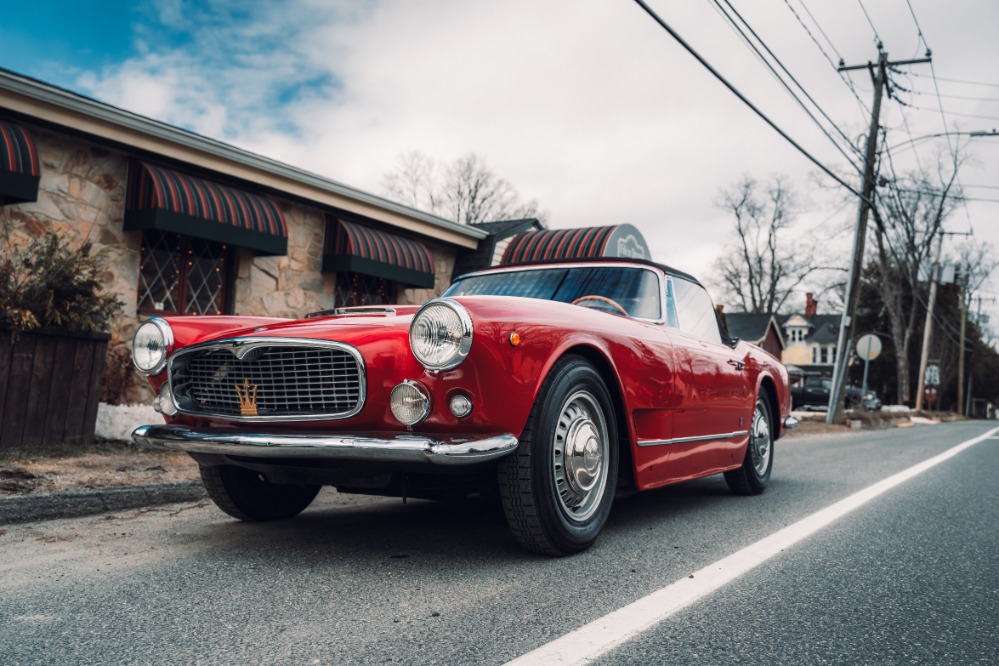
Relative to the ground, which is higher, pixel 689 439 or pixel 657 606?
pixel 689 439

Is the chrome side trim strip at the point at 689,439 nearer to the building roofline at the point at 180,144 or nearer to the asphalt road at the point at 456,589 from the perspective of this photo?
the asphalt road at the point at 456,589

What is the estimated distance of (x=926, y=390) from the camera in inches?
1658

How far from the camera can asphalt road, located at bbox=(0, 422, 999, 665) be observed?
226 centimetres

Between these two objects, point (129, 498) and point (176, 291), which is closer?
point (129, 498)

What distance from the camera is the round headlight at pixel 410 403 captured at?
2986 mm

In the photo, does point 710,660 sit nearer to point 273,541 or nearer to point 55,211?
point 273,541

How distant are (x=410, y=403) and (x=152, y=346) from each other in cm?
158

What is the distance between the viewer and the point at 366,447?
2.80 m

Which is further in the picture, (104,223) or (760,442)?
(104,223)

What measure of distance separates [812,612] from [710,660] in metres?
0.70

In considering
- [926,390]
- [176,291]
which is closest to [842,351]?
[176,291]

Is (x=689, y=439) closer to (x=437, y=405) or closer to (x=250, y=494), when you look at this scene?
(x=437, y=405)

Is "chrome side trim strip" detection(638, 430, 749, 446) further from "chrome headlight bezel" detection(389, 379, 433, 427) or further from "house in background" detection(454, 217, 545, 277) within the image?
"house in background" detection(454, 217, 545, 277)

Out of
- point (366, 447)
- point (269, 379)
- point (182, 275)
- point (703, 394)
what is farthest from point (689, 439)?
point (182, 275)
